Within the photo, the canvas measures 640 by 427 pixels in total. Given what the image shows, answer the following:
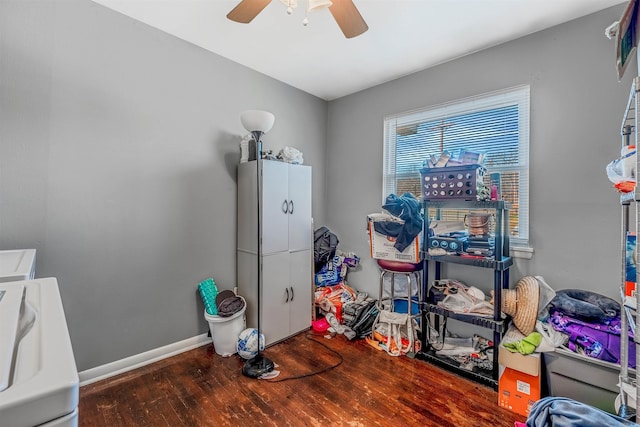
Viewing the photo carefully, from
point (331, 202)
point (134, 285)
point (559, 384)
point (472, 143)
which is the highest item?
point (472, 143)

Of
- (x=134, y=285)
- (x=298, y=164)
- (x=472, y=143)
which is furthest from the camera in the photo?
(x=298, y=164)

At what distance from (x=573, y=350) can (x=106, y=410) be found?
2.82 metres

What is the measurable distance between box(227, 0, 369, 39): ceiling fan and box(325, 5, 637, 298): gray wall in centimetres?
137

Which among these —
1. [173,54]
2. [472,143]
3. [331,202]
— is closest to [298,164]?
[331,202]

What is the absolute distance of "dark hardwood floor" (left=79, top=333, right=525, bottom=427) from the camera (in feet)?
5.57

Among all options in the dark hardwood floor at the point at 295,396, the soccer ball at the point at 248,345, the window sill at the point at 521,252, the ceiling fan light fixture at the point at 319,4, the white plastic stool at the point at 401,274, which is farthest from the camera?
the white plastic stool at the point at 401,274

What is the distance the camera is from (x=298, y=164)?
2840mm

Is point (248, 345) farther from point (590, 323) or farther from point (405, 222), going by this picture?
point (590, 323)

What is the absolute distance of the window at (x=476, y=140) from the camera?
2301 millimetres

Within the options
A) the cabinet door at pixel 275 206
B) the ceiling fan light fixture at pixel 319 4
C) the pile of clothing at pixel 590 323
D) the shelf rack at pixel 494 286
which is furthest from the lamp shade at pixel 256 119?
the pile of clothing at pixel 590 323

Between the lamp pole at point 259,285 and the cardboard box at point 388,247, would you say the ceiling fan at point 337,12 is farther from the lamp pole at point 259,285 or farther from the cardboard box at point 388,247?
the cardboard box at point 388,247

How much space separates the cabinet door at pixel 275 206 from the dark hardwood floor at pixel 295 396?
968 mm

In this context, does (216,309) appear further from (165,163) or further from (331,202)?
(331,202)

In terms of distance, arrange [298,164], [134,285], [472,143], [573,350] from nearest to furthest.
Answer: [573,350]
[134,285]
[472,143]
[298,164]
